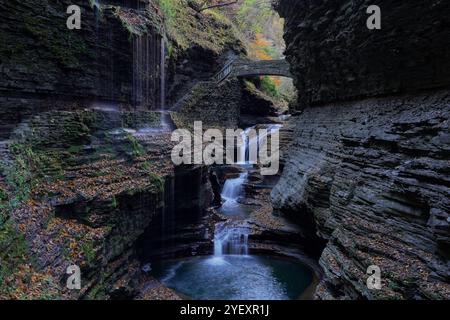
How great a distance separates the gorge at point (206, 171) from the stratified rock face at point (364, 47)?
0.20 feet

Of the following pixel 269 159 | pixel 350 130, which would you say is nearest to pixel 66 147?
pixel 350 130

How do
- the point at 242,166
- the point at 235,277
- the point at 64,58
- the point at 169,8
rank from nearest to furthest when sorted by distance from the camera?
the point at 64,58 < the point at 235,277 < the point at 242,166 < the point at 169,8

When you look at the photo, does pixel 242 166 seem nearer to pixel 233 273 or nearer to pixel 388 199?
pixel 233 273

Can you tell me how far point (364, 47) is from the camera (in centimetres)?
1211

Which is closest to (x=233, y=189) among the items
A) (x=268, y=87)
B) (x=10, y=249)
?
(x=10, y=249)

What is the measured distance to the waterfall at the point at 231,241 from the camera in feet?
50.9

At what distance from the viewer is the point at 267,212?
1873 centimetres

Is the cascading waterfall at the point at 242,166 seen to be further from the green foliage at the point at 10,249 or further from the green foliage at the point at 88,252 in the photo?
the green foliage at the point at 10,249

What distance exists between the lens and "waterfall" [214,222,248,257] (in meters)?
15.5

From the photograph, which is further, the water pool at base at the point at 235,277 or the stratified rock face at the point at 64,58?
the water pool at base at the point at 235,277

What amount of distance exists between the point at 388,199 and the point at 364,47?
619cm

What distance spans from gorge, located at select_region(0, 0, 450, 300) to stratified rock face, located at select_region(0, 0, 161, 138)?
0.18ft

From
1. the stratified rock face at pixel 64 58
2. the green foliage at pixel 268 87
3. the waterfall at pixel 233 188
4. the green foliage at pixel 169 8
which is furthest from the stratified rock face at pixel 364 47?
the green foliage at pixel 268 87

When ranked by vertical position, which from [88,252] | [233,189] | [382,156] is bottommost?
[233,189]
